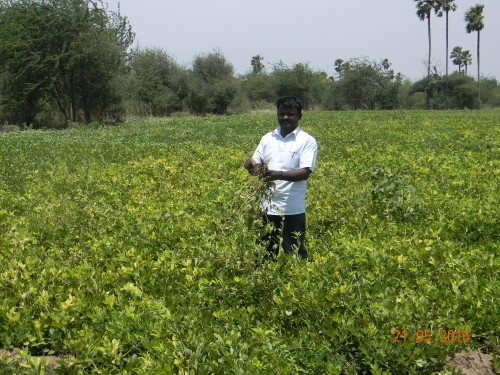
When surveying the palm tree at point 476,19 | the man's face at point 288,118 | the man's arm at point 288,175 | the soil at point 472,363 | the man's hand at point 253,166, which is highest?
the palm tree at point 476,19

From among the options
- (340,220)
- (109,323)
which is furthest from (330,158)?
(109,323)

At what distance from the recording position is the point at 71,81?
116 ft

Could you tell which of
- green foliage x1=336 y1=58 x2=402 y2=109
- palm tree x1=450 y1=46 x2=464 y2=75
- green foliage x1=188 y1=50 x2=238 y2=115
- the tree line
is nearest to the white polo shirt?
the tree line

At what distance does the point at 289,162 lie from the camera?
181 inches

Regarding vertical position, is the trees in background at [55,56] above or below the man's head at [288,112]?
above

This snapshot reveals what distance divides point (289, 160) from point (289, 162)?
0.02m

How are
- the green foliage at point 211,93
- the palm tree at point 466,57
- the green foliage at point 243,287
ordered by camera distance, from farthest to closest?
the palm tree at point 466,57 < the green foliage at point 211,93 < the green foliage at point 243,287

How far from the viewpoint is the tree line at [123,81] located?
109 ft

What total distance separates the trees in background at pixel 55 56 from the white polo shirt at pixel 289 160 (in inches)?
1236

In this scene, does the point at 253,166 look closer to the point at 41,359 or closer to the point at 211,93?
the point at 41,359

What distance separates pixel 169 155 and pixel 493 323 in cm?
1065
